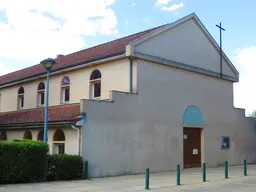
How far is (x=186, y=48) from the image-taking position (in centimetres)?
2258

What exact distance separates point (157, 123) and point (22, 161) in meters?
8.37

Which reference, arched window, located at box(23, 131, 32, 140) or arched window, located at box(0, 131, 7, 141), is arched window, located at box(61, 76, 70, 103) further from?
arched window, located at box(0, 131, 7, 141)

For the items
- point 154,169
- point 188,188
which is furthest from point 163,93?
point 188,188

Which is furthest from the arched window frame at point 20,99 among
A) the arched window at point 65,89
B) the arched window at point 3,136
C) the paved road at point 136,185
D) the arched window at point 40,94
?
the paved road at point 136,185

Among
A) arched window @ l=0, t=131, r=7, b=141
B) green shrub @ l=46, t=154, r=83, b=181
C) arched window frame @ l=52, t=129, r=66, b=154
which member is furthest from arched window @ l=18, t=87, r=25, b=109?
green shrub @ l=46, t=154, r=83, b=181

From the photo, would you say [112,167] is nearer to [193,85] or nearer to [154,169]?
[154,169]

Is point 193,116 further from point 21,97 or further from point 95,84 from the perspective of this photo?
point 21,97

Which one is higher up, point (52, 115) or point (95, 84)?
point (95, 84)

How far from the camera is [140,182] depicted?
15219 mm

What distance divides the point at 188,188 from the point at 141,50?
8270mm

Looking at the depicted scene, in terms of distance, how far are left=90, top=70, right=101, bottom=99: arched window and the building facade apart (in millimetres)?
71

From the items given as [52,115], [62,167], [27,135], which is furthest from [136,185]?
[27,135]

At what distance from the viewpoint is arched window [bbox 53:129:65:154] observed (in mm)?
18344

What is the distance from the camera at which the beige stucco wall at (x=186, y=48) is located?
20.4m
